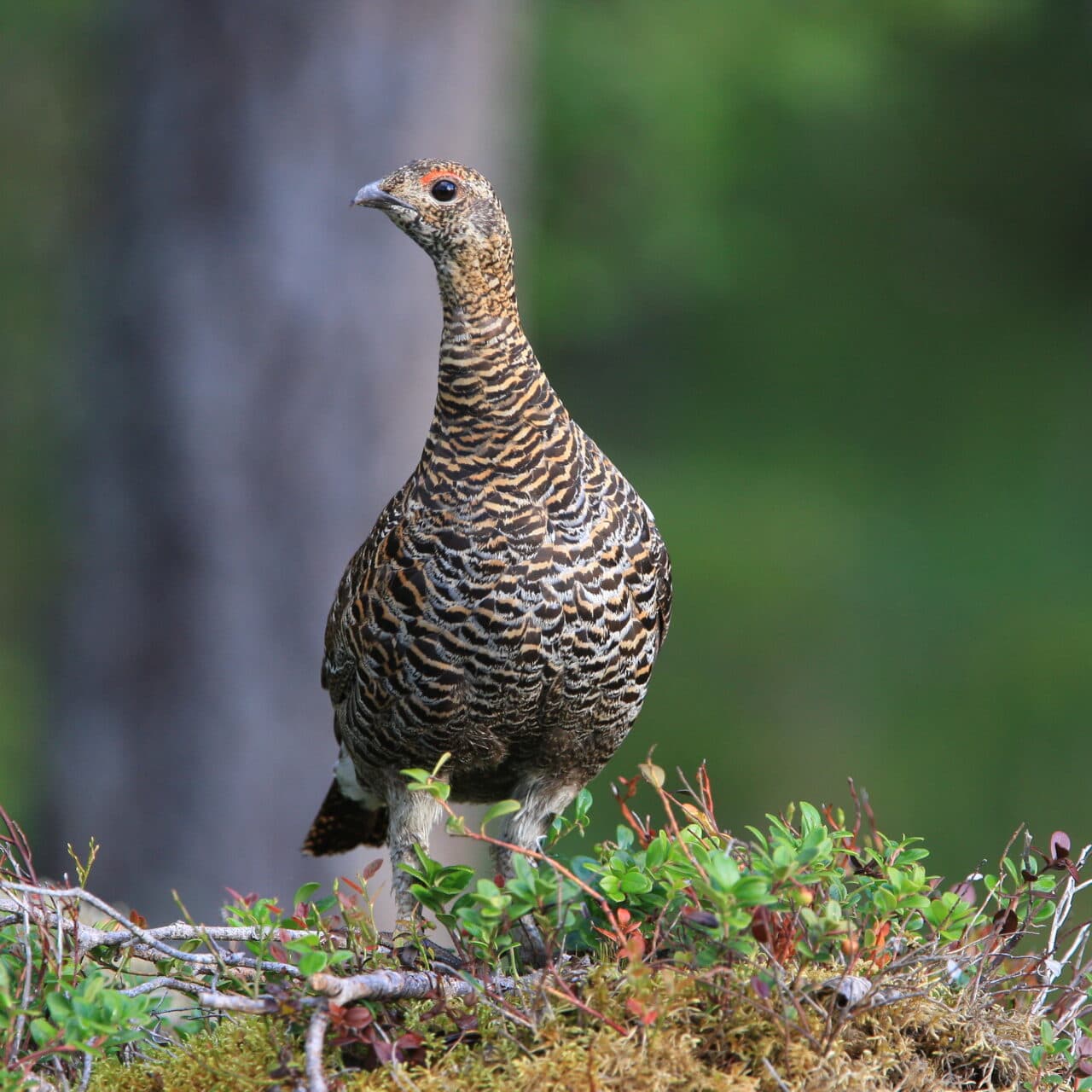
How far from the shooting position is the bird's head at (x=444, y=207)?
310 cm

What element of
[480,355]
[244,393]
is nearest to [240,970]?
[480,355]

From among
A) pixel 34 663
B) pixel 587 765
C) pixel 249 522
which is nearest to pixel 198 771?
→ pixel 249 522

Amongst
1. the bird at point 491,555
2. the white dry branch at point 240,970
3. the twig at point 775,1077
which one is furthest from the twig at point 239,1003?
the bird at point 491,555

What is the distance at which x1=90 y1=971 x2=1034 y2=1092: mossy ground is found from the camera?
84.5 inches

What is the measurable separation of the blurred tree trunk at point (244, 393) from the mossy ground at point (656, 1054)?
12.5 feet

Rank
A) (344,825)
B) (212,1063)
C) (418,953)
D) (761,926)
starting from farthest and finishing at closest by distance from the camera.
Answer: (344,825)
(418,953)
(212,1063)
(761,926)

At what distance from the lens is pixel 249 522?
6.14m

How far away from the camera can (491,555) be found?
9.97 ft

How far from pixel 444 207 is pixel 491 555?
79 cm

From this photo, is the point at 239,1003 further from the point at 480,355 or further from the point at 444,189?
the point at 444,189

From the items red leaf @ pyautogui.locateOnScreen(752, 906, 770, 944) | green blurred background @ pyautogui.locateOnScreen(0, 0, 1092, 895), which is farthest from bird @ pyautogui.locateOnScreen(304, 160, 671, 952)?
green blurred background @ pyautogui.locateOnScreen(0, 0, 1092, 895)

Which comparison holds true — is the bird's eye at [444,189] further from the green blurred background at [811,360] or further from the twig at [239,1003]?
the green blurred background at [811,360]

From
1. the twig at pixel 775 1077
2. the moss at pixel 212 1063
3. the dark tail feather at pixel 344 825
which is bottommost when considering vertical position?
the dark tail feather at pixel 344 825

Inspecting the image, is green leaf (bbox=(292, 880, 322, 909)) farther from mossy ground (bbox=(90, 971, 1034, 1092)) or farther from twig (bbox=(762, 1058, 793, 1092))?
twig (bbox=(762, 1058, 793, 1092))
